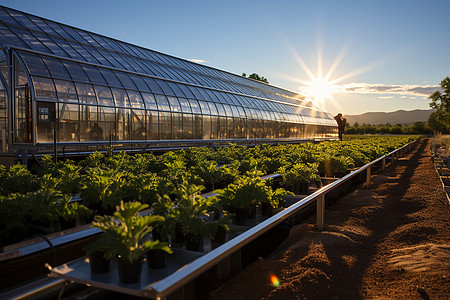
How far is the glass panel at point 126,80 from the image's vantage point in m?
15.2

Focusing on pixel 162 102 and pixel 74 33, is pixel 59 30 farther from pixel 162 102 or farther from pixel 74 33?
pixel 162 102

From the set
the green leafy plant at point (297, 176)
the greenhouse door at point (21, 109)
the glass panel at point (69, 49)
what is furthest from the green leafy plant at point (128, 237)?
the glass panel at point (69, 49)

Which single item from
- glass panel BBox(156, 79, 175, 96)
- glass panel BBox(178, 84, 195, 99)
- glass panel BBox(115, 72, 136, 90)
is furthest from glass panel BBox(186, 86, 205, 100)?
glass panel BBox(115, 72, 136, 90)

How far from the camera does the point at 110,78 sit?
48.0ft

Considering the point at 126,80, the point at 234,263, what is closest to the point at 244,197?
the point at 234,263

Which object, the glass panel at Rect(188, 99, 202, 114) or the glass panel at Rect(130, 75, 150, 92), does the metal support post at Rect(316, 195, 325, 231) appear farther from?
the glass panel at Rect(188, 99, 202, 114)

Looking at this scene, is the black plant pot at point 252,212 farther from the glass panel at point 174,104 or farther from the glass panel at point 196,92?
the glass panel at point 196,92

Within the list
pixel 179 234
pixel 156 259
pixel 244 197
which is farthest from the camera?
pixel 244 197

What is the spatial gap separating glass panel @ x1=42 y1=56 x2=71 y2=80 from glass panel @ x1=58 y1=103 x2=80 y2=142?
1287 millimetres

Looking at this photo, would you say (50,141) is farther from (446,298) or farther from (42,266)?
(446,298)

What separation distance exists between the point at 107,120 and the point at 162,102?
372 cm

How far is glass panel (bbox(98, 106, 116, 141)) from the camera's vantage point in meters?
13.0

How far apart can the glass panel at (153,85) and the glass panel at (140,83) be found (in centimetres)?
32

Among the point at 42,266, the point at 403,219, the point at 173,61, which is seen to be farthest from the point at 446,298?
the point at 173,61
